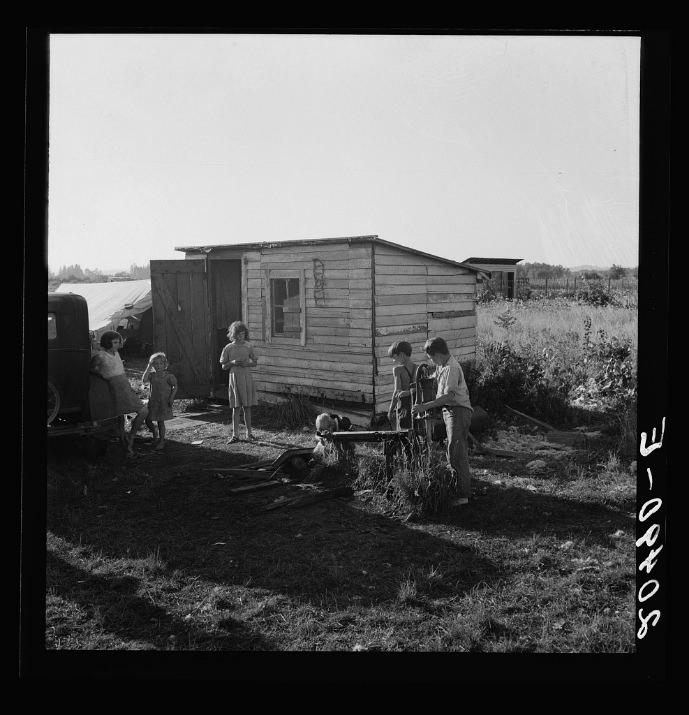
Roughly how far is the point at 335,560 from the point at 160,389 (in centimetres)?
428

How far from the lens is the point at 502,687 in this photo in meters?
3.64

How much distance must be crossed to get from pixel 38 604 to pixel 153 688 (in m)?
0.92

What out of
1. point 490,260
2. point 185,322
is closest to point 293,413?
point 185,322

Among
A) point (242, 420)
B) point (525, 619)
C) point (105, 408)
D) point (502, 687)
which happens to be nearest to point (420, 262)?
point (242, 420)

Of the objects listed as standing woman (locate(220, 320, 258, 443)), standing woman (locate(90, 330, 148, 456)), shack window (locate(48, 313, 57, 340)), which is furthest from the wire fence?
shack window (locate(48, 313, 57, 340))

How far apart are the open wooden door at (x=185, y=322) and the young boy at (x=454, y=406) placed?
6.84 meters

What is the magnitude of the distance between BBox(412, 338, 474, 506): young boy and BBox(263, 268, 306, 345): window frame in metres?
4.98

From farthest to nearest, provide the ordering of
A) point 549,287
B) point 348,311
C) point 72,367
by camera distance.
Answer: point 549,287
point 348,311
point 72,367

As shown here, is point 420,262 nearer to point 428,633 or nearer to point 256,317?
point 256,317

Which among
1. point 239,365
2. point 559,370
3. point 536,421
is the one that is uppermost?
point 239,365

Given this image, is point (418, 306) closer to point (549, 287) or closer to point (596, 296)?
point (596, 296)

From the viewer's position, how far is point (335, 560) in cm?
559

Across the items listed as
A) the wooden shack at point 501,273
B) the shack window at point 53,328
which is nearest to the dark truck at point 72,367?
the shack window at point 53,328

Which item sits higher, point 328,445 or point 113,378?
point 113,378
